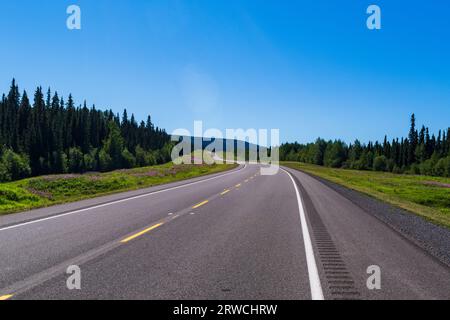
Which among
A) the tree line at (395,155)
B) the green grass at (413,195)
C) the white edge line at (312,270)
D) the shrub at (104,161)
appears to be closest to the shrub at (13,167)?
the shrub at (104,161)

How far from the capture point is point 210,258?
5895 mm

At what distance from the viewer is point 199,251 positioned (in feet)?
20.9

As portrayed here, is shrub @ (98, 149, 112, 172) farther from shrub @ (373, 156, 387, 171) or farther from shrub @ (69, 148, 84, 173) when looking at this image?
shrub @ (373, 156, 387, 171)

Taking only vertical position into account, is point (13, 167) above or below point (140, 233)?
below

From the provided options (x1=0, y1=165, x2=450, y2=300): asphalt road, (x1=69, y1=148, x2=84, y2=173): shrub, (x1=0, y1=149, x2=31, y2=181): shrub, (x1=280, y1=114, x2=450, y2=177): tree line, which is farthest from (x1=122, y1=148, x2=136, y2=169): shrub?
(x1=0, y1=165, x2=450, y2=300): asphalt road

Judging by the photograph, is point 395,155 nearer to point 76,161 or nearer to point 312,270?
point 76,161

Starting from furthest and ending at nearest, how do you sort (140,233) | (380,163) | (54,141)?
1. (380,163)
2. (54,141)
3. (140,233)

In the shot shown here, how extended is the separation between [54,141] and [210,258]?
8919 centimetres

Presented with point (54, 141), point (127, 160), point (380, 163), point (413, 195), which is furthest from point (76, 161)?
point (380, 163)

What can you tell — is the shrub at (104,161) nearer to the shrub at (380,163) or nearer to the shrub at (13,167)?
the shrub at (13,167)

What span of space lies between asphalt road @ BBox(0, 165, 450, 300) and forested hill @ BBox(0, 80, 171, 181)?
2561 inches

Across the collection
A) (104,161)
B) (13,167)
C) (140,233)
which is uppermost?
(104,161)
